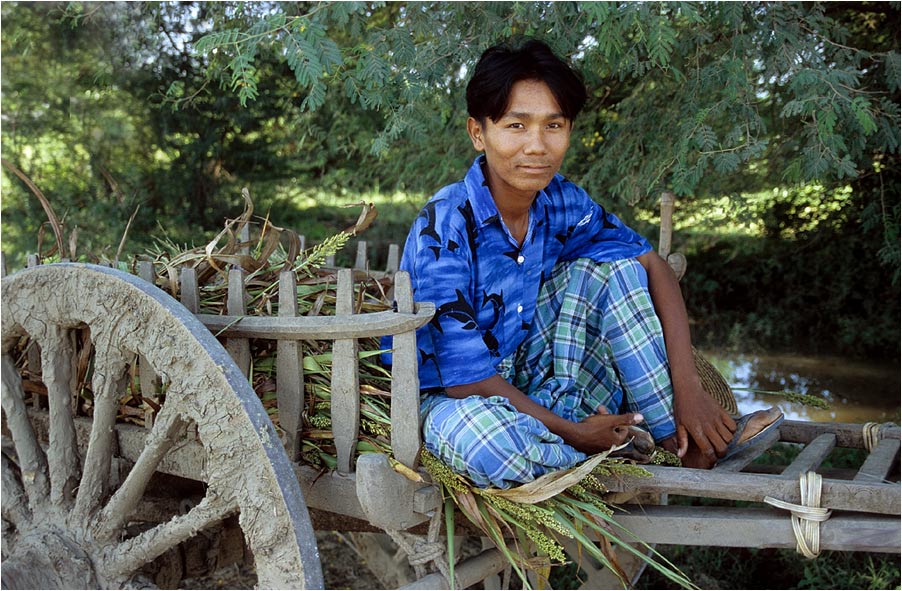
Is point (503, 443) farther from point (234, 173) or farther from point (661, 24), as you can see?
point (234, 173)

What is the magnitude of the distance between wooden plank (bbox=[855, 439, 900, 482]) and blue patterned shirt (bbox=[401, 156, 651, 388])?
792 millimetres

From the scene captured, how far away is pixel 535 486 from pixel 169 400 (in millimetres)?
825

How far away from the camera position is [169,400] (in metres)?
1.87

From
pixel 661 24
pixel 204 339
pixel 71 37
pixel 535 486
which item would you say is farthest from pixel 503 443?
pixel 71 37

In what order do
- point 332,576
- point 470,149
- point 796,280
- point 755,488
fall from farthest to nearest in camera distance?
1. point 796,280
2. point 470,149
3. point 332,576
4. point 755,488

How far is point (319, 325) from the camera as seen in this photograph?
1877 mm

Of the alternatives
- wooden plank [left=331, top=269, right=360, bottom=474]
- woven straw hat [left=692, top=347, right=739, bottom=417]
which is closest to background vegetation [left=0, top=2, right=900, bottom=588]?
woven straw hat [left=692, top=347, right=739, bottom=417]

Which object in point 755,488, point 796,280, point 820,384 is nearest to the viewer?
A: point 755,488

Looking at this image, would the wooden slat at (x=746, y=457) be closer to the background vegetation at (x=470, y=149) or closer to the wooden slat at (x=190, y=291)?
the background vegetation at (x=470, y=149)

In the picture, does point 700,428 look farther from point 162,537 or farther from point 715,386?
point 162,537

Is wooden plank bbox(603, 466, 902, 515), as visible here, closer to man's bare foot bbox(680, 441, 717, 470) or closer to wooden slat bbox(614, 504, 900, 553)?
wooden slat bbox(614, 504, 900, 553)

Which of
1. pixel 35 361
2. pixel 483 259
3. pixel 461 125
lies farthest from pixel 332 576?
pixel 461 125

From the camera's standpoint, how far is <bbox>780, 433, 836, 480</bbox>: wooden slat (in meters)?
2.02

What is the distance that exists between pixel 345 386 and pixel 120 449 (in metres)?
0.71
